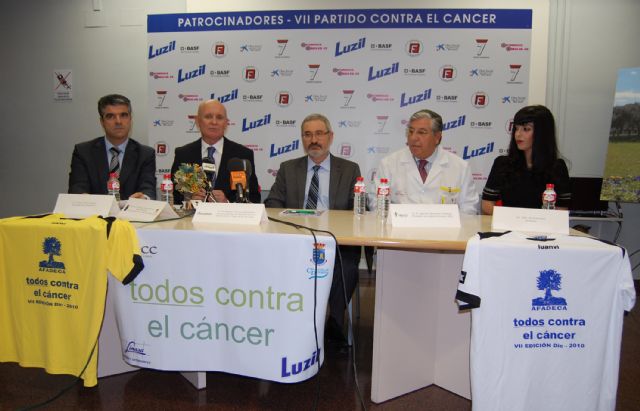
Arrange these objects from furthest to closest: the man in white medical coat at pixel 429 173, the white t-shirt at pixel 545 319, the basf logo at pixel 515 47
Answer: the basf logo at pixel 515 47 → the man in white medical coat at pixel 429 173 → the white t-shirt at pixel 545 319

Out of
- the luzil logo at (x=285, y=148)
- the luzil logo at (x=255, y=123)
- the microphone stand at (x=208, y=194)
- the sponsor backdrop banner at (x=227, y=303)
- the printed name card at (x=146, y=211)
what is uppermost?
the luzil logo at (x=255, y=123)

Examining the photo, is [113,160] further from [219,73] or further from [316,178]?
[219,73]

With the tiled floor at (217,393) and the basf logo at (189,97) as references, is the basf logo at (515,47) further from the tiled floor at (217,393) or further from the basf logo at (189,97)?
the basf logo at (189,97)

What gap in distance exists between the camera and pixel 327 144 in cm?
320

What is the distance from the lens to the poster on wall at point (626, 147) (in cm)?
400

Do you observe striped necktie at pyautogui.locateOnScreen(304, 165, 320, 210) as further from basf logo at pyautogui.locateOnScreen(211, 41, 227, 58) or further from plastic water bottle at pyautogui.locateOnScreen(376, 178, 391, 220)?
basf logo at pyautogui.locateOnScreen(211, 41, 227, 58)

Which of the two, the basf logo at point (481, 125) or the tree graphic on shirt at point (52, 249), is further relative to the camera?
the basf logo at point (481, 125)

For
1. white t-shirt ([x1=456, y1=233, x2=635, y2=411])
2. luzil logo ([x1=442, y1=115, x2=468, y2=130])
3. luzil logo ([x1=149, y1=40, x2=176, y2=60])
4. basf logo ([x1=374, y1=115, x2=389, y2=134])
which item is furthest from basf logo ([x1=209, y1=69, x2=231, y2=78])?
white t-shirt ([x1=456, y1=233, x2=635, y2=411])

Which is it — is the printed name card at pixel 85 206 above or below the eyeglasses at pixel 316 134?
below

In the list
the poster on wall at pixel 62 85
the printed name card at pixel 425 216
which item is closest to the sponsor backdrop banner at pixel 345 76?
the poster on wall at pixel 62 85

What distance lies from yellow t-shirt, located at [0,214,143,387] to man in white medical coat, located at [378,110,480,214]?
188 cm

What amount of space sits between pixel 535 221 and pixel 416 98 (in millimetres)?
2652

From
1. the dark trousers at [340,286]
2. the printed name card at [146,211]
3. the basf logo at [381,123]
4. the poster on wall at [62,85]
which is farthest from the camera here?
the poster on wall at [62,85]

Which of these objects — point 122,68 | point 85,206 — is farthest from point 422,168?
point 122,68
